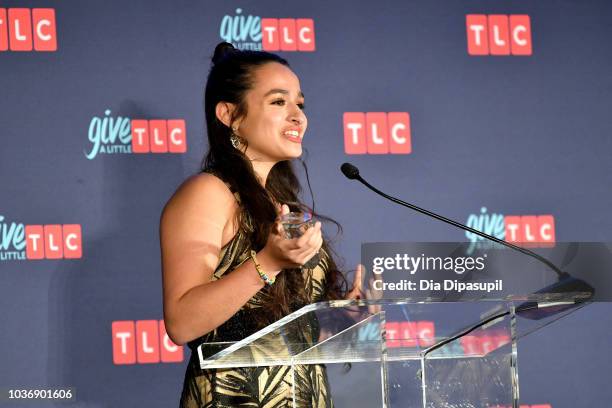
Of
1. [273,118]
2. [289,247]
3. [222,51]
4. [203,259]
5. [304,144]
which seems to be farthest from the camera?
[304,144]

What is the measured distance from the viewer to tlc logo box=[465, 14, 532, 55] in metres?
3.85

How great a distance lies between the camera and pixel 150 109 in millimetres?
3594

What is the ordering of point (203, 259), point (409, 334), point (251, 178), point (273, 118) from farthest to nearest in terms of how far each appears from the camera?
1. point (273, 118)
2. point (251, 178)
3. point (203, 259)
4. point (409, 334)

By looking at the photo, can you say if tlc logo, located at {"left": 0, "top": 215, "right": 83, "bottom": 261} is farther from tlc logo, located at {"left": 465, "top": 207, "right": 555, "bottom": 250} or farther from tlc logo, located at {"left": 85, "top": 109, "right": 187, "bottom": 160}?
tlc logo, located at {"left": 465, "top": 207, "right": 555, "bottom": 250}

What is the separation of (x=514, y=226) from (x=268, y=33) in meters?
1.32

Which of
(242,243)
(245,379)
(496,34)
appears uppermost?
(496,34)

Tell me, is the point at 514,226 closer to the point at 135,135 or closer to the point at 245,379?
the point at 135,135

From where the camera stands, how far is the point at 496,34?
3.86 metres

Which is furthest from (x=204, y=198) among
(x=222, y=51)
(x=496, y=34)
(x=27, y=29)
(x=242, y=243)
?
(x=496, y=34)

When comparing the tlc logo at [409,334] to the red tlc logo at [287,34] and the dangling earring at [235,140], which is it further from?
the red tlc logo at [287,34]

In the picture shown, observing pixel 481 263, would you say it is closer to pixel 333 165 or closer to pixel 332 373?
pixel 332 373

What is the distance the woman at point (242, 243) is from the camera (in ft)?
5.81

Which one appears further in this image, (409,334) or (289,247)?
(289,247)

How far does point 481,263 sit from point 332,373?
395mm
